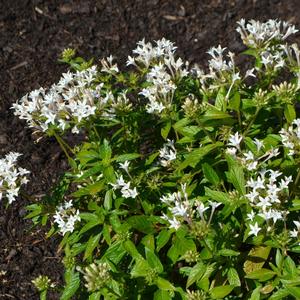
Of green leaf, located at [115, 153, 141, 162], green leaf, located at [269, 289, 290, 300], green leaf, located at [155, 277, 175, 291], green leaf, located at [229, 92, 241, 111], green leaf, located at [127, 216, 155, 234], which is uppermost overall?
green leaf, located at [115, 153, 141, 162]

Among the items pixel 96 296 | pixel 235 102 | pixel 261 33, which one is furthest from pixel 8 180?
pixel 261 33

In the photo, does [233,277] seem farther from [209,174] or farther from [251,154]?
[251,154]

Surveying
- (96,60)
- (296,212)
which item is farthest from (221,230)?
(96,60)

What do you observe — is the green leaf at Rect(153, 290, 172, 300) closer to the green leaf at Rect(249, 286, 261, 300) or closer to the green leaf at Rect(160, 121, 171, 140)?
Result: the green leaf at Rect(249, 286, 261, 300)

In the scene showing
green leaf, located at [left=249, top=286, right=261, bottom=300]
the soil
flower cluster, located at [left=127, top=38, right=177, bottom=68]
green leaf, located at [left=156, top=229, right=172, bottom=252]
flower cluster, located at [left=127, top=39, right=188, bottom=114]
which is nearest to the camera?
green leaf, located at [left=249, top=286, right=261, bottom=300]

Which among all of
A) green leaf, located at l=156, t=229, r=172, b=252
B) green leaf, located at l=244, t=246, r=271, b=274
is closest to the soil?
green leaf, located at l=156, t=229, r=172, b=252

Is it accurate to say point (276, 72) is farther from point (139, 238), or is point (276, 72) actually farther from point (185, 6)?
point (185, 6)

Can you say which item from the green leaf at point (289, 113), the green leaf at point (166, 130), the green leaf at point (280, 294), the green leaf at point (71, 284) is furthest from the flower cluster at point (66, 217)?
the green leaf at point (289, 113)
